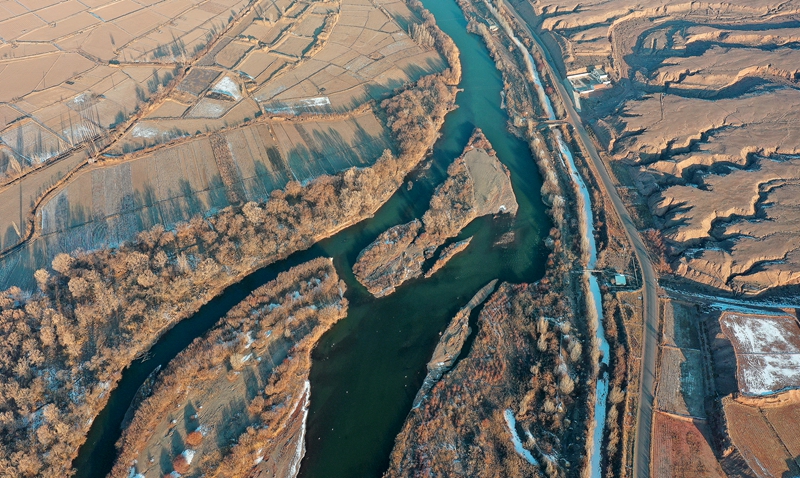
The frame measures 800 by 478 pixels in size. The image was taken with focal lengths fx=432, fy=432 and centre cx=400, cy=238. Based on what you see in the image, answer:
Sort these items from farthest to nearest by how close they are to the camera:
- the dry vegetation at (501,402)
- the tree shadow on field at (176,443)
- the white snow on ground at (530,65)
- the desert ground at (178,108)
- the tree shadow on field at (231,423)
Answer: the white snow on ground at (530,65)
the desert ground at (178,108)
the tree shadow on field at (231,423)
the tree shadow on field at (176,443)
the dry vegetation at (501,402)

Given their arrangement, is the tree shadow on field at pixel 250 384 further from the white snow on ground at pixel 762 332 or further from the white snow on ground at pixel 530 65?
the white snow on ground at pixel 530 65

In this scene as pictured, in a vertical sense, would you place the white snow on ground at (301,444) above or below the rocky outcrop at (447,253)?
→ below

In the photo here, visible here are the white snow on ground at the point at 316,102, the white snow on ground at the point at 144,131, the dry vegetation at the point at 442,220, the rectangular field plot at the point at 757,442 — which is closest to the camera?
the rectangular field plot at the point at 757,442

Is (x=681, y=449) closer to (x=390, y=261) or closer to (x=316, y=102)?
(x=390, y=261)

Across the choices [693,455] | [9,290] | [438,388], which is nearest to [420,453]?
[438,388]

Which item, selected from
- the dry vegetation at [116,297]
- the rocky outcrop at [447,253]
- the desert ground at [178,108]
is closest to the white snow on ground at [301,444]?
the dry vegetation at [116,297]

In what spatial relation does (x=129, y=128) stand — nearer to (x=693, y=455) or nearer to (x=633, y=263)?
(x=633, y=263)

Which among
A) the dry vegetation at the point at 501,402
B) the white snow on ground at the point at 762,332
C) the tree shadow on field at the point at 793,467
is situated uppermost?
the dry vegetation at the point at 501,402
